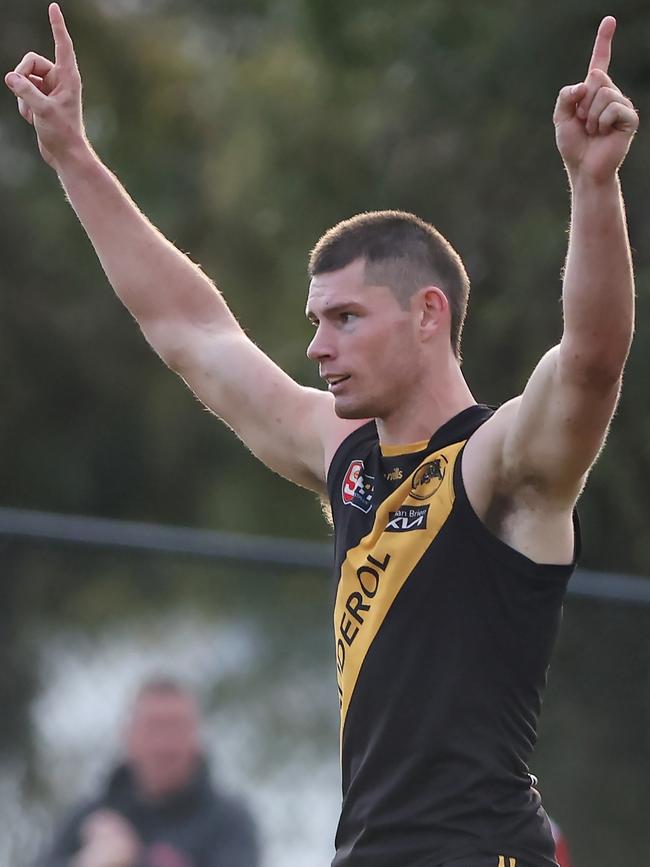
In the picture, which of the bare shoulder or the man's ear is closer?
the bare shoulder

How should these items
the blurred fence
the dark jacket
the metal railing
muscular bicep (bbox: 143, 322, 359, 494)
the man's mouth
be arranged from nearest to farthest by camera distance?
1. the man's mouth
2. muscular bicep (bbox: 143, 322, 359, 494)
3. the dark jacket
4. the blurred fence
5. the metal railing

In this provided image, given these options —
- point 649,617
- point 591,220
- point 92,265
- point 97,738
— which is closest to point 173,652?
point 97,738

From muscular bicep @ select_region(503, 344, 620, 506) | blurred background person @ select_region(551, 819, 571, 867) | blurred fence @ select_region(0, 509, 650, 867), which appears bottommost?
blurred background person @ select_region(551, 819, 571, 867)

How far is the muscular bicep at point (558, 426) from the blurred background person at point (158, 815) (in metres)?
2.67

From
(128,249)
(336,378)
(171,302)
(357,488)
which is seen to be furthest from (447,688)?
(128,249)

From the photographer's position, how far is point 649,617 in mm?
5520

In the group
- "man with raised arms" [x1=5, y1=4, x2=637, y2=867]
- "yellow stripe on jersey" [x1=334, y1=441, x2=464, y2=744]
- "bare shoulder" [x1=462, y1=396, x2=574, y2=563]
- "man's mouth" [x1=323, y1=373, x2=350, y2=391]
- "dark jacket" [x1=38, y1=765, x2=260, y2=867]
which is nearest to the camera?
"man with raised arms" [x1=5, y1=4, x2=637, y2=867]

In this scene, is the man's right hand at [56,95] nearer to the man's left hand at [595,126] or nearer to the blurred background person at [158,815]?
the man's left hand at [595,126]

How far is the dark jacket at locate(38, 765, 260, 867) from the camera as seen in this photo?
5176 millimetres

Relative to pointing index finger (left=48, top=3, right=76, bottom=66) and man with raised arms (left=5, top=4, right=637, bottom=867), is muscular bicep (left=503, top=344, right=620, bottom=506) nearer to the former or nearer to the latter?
man with raised arms (left=5, top=4, right=637, bottom=867)

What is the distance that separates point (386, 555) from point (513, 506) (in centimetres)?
29

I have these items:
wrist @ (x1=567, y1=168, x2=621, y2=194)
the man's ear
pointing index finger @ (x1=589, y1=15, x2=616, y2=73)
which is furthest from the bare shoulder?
pointing index finger @ (x1=589, y1=15, x2=616, y2=73)

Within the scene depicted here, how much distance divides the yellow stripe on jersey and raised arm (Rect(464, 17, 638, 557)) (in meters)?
0.20

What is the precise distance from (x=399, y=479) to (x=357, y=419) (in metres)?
0.24
